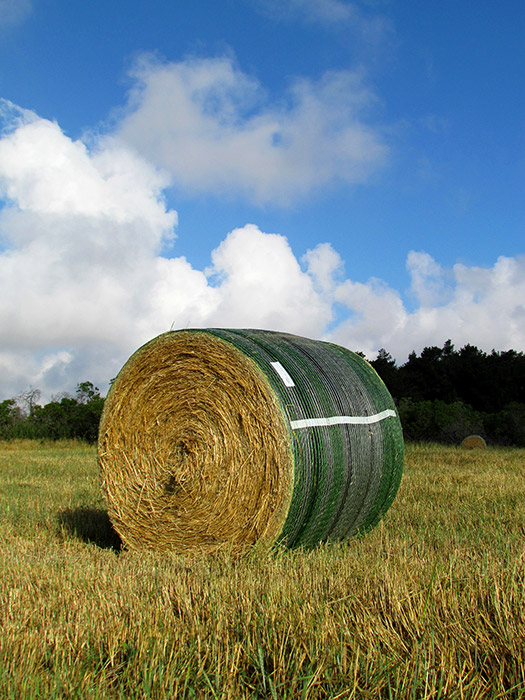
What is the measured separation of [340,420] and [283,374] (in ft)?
2.37

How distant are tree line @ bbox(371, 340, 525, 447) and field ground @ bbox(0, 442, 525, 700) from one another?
59.3 feet

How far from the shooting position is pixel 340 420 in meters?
5.59

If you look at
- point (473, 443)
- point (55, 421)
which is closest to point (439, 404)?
point (473, 443)

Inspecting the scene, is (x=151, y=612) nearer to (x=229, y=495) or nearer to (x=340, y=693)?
(x=340, y=693)

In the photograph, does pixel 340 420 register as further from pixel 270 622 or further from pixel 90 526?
pixel 90 526

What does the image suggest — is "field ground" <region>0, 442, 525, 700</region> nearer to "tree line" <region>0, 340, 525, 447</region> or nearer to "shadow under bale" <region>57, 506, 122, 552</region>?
"shadow under bale" <region>57, 506, 122, 552</region>

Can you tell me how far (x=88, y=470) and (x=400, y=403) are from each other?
1531 centimetres

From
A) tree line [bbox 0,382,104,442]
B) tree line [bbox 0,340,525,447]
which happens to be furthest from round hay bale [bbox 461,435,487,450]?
tree line [bbox 0,382,104,442]

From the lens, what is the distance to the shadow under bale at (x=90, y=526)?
628cm

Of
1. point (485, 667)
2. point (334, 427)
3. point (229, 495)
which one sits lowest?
point (485, 667)

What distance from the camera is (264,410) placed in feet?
16.5

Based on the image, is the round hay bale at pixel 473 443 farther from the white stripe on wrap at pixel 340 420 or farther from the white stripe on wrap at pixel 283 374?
the white stripe on wrap at pixel 283 374

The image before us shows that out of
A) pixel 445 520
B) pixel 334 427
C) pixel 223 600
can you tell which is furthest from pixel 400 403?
pixel 223 600

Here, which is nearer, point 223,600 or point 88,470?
point 223,600
